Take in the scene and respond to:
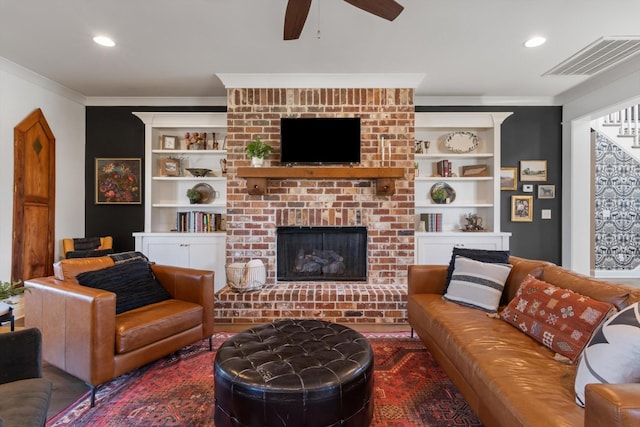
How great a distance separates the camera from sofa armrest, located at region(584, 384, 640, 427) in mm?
819

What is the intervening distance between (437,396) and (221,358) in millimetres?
1284

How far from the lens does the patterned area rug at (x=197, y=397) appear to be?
1720 mm

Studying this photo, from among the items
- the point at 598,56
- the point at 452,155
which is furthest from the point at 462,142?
the point at 598,56

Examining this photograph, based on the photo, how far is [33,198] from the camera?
3.63 meters

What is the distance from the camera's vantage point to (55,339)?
6.45 feet

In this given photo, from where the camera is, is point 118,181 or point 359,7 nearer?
point 359,7

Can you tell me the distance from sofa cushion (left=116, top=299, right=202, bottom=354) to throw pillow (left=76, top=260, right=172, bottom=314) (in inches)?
2.4

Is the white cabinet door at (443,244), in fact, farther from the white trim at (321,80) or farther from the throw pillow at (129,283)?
the throw pillow at (129,283)

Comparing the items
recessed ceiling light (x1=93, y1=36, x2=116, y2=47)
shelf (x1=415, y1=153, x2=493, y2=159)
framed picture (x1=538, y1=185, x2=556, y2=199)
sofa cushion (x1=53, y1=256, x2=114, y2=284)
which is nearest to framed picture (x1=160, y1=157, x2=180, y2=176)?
recessed ceiling light (x1=93, y1=36, x2=116, y2=47)

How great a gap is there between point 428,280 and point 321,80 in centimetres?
236

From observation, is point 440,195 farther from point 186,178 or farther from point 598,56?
point 186,178

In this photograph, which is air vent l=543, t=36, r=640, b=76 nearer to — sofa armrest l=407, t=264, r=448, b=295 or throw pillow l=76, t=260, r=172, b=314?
sofa armrest l=407, t=264, r=448, b=295

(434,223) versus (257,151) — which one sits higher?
(257,151)

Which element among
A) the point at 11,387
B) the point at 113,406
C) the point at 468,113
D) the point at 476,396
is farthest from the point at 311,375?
the point at 468,113
